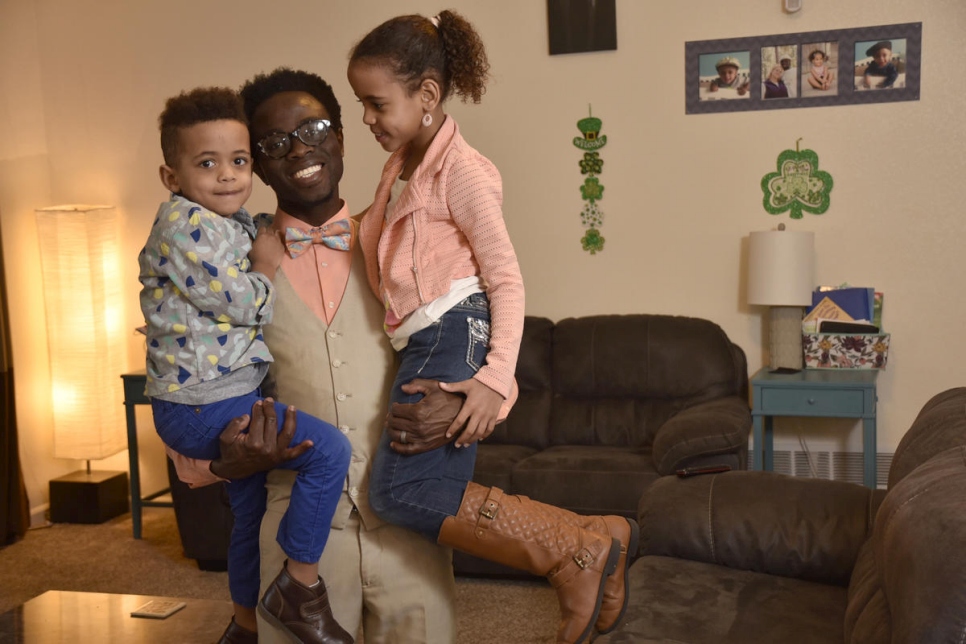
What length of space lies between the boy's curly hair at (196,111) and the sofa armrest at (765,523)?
153 centimetres

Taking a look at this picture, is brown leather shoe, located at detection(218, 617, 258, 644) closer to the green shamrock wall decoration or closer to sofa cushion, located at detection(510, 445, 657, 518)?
sofa cushion, located at detection(510, 445, 657, 518)

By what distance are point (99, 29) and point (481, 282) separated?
3.82 m

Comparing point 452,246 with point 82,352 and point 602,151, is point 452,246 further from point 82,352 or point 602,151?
point 82,352

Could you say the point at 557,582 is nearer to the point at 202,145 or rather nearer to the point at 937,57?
the point at 202,145

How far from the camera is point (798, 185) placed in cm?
398

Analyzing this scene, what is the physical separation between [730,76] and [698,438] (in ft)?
5.25

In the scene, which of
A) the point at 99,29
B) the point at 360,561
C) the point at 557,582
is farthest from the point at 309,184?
the point at 99,29

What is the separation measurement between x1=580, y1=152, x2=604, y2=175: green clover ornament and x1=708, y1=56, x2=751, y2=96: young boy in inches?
23.1

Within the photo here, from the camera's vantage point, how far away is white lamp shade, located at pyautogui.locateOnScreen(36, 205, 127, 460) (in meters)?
4.43

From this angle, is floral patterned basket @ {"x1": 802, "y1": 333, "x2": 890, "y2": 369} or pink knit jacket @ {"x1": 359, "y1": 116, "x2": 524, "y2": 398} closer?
pink knit jacket @ {"x1": 359, "y1": 116, "x2": 524, "y2": 398}

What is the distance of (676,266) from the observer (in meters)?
4.16

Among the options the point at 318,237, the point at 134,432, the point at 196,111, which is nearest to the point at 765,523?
the point at 318,237

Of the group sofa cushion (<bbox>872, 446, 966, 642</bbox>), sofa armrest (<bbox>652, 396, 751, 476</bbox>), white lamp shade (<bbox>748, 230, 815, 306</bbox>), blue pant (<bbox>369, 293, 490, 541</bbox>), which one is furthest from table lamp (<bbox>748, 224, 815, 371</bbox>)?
blue pant (<bbox>369, 293, 490, 541</bbox>)

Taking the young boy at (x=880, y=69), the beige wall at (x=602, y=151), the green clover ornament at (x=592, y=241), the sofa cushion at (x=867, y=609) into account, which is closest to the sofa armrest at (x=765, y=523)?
the sofa cushion at (x=867, y=609)
